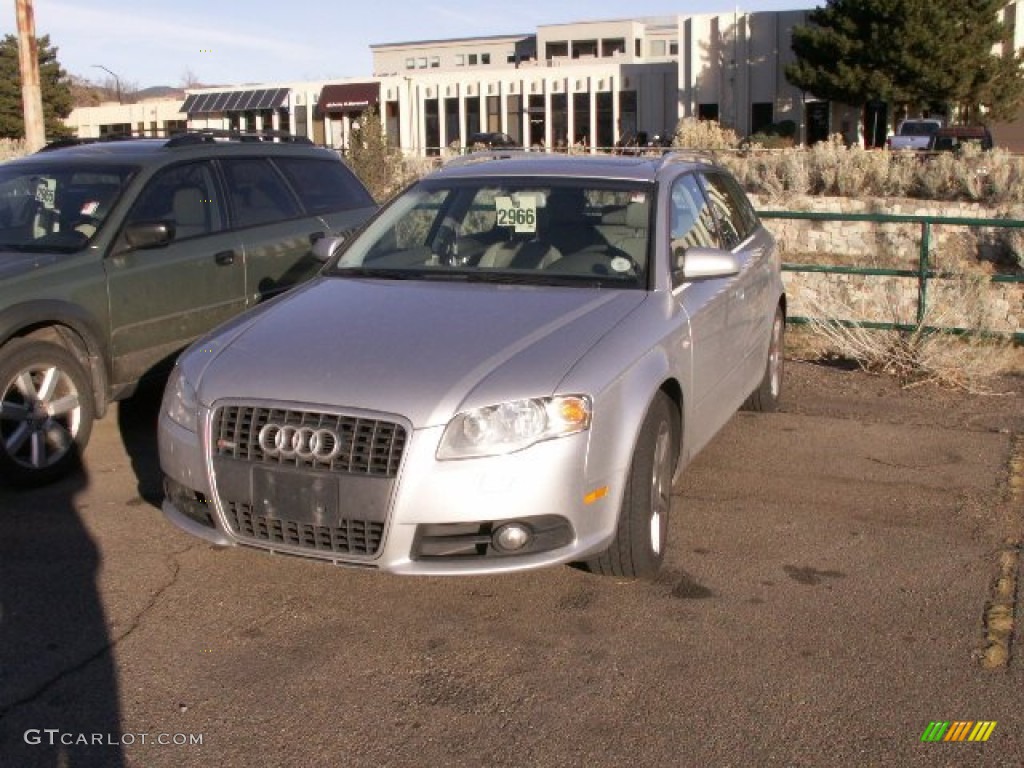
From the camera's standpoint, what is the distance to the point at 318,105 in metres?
67.3

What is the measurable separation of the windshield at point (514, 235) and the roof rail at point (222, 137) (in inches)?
83.1

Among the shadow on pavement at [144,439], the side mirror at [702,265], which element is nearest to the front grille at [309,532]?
the shadow on pavement at [144,439]

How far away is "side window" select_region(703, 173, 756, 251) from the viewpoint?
678cm

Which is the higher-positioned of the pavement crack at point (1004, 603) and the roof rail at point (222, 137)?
the roof rail at point (222, 137)

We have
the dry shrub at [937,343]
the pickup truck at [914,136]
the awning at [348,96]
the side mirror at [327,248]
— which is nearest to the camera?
the side mirror at [327,248]

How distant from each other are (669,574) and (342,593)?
1401 millimetres

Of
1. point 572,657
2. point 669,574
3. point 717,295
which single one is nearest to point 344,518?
point 572,657

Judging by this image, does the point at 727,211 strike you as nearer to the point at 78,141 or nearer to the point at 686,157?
the point at 686,157

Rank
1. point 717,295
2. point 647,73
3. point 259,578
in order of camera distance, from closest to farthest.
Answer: point 259,578, point 717,295, point 647,73

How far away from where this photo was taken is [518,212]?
5.96 m

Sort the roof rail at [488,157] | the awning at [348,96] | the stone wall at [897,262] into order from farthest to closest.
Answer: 1. the awning at [348,96]
2. the stone wall at [897,262]
3. the roof rail at [488,157]

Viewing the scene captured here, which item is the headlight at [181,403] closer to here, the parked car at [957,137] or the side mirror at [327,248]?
the side mirror at [327,248]

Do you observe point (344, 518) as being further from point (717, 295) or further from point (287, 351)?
point (717, 295)

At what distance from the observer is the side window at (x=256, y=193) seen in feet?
25.8
